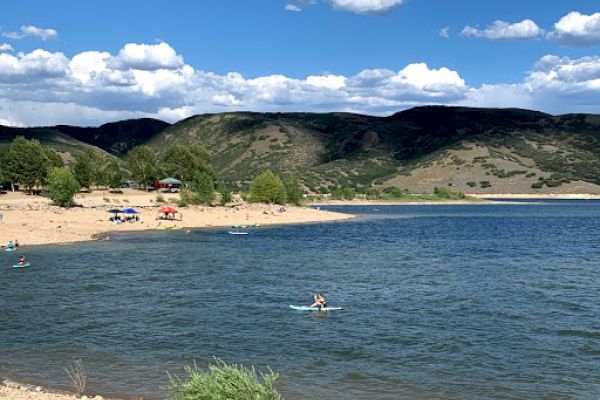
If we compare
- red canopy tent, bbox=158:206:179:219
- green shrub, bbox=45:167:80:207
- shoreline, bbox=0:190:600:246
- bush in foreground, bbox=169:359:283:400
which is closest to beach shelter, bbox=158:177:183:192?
shoreline, bbox=0:190:600:246

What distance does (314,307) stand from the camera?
36.3m

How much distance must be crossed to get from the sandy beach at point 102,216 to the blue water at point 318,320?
34.5 ft

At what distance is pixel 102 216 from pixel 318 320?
2721 inches

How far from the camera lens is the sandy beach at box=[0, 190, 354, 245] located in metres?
74.9

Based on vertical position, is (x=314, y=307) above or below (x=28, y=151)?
below

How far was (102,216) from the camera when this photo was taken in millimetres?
95062

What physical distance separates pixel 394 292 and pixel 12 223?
56702 millimetres

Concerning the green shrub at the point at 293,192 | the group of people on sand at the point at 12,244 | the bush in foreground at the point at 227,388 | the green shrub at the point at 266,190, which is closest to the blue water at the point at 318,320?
the group of people on sand at the point at 12,244

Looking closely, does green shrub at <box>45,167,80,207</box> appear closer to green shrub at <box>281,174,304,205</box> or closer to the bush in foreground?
green shrub at <box>281,174,304,205</box>

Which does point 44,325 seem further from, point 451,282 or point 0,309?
point 451,282

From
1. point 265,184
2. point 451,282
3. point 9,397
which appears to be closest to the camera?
point 9,397

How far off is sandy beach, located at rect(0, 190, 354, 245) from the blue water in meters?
10.5

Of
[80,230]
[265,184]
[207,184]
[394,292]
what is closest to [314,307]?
[394,292]

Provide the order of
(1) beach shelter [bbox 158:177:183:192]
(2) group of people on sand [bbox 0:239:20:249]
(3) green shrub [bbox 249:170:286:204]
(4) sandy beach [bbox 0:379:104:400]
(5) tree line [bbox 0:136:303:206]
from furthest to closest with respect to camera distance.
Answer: (1) beach shelter [bbox 158:177:183:192] → (3) green shrub [bbox 249:170:286:204] → (5) tree line [bbox 0:136:303:206] → (2) group of people on sand [bbox 0:239:20:249] → (4) sandy beach [bbox 0:379:104:400]
